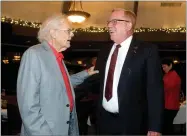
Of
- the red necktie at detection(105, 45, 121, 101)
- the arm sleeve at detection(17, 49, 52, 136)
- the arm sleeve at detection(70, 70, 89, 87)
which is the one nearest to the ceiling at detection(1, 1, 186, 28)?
the arm sleeve at detection(70, 70, 89, 87)

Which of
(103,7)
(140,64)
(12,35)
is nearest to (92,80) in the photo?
(140,64)

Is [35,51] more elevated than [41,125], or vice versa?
[35,51]

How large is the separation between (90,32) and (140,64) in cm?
788

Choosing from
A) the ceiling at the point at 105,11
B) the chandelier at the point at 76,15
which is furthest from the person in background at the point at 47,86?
the ceiling at the point at 105,11

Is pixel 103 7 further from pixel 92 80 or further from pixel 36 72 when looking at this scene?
pixel 36 72

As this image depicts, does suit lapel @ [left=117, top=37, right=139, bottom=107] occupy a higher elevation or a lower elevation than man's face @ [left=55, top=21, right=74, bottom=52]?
lower

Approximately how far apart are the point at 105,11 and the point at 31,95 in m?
7.52

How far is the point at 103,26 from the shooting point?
964 cm

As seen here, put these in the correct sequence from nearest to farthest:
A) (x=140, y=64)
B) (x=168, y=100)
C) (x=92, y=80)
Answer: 1. (x=140, y=64)
2. (x=92, y=80)
3. (x=168, y=100)

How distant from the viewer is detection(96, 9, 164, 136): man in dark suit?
7.38ft

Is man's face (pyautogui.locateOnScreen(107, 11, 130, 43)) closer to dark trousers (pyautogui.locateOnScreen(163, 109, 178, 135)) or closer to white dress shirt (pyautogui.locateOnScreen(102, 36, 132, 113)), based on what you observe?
white dress shirt (pyautogui.locateOnScreen(102, 36, 132, 113))

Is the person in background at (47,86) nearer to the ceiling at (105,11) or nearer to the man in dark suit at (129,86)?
the man in dark suit at (129,86)

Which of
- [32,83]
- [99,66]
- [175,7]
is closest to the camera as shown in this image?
[32,83]

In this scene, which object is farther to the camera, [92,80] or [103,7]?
[103,7]
